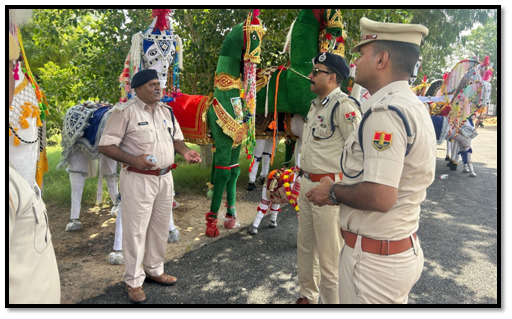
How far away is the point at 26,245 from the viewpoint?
162 cm

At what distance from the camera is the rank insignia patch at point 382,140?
5.53 ft

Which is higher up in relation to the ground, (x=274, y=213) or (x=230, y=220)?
(x=274, y=213)

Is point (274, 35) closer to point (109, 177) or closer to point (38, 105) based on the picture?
point (109, 177)

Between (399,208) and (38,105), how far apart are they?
270 cm

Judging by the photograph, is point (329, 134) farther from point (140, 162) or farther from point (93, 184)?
point (93, 184)

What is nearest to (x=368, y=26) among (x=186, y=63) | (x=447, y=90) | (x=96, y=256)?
(x=96, y=256)

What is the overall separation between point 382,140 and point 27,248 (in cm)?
175

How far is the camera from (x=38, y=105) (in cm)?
274

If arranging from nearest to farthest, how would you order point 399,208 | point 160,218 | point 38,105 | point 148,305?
point 399,208 < point 38,105 < point 148,305 < point 160,218

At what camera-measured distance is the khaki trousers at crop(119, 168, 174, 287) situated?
3.29m

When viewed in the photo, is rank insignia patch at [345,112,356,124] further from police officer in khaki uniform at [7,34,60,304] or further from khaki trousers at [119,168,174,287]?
police officer in khaki uniform at [7,34,60,304]

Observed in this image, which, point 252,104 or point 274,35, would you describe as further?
point 274,35

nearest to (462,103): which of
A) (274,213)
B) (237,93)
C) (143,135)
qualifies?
(274,213)

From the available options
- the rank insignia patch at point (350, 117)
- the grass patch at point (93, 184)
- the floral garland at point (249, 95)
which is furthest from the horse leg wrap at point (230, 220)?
the rank insignia patch at point (350, 117)
